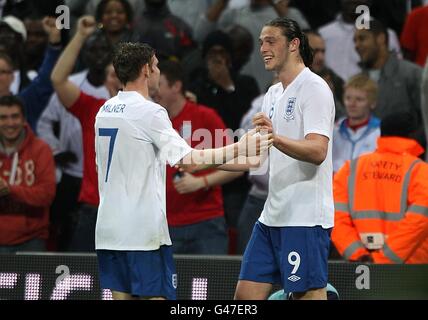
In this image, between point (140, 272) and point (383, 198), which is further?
point (383, 198)

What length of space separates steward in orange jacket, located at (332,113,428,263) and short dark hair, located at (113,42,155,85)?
2.27 metres

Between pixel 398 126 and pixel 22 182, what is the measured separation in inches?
122

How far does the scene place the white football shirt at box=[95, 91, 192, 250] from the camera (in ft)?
21.4

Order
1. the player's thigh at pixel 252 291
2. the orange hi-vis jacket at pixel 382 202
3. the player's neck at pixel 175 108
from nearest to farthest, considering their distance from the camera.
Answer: the player's thigh at pixel 252 291 < the orange hi-vis jacket at pixel 382 202 < the player's neck at pixel 175 108

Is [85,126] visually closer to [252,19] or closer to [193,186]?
[193,186]

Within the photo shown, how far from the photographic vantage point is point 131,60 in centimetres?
664

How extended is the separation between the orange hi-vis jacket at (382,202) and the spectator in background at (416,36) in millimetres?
2624

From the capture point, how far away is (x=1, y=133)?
31.2 feet

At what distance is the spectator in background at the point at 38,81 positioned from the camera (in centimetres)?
995

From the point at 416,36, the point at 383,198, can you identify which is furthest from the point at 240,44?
the point at 383,198

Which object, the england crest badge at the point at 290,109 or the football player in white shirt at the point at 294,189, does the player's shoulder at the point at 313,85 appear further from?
the england crest badge at the point at 290,109

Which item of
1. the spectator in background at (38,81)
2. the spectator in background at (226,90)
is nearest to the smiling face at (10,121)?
the spectator in background at (38,81)
